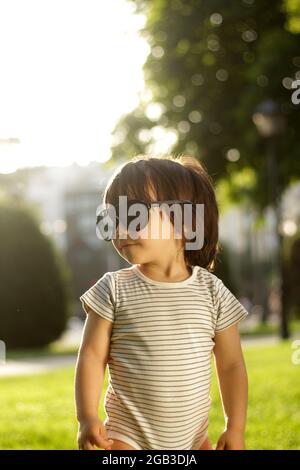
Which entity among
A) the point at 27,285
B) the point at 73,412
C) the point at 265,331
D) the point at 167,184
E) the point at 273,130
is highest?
the point at 273,130

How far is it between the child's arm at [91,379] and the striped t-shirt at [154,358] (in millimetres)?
31

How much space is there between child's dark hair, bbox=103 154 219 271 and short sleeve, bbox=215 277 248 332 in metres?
0.14

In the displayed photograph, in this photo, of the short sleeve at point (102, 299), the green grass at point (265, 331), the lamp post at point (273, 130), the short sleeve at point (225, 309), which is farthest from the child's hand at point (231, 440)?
the green grass at point (265, 331)

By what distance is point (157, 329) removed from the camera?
2494mm

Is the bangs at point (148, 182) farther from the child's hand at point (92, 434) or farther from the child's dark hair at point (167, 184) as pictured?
the child's hand at point (92, 434)

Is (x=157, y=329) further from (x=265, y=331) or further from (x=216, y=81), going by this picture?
(x=265, y=331)

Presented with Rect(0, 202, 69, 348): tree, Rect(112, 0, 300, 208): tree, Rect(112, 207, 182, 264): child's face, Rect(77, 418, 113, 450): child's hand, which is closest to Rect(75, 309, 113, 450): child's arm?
Rect(77, 418, 113, 450): child's hand

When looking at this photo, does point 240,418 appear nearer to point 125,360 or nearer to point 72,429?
point 125,360

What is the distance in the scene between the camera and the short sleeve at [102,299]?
8.28 feet

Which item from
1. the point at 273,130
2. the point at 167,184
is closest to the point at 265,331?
the point at 273,130

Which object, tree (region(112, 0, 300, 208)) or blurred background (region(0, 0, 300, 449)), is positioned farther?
tree (region(112, 0, 300, 208))

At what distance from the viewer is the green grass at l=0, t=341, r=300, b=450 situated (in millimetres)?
4727

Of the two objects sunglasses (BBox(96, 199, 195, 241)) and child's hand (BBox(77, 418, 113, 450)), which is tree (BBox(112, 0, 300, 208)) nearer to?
sunglasses (BBox(96, 199, 195, 241))

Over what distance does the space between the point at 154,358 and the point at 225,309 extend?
305mm
